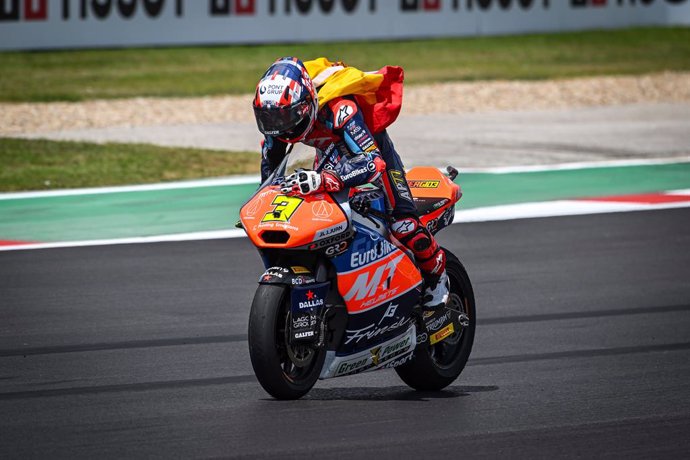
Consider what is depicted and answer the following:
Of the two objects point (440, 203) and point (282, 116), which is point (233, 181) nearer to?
point (440, 203)

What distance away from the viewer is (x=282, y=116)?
7152 mm

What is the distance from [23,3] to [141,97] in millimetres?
3348

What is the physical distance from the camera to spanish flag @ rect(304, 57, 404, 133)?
24.5 feet

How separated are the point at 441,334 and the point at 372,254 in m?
0.72

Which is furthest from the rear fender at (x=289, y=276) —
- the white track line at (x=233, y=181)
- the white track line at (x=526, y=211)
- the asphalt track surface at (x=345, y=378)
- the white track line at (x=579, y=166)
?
the white track line at (x=579, y=166)

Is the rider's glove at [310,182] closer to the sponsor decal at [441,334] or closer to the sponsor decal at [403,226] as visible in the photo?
the sponsor decal at [403,226]

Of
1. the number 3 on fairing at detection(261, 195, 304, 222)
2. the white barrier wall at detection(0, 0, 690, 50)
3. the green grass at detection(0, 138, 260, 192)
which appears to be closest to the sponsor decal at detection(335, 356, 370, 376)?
the number 3 on fairing at detection(261, 195, 304, 222)

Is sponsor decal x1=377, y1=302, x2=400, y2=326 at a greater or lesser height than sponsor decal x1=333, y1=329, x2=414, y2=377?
greater

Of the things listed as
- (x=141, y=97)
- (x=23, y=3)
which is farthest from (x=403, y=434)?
(x=23, y=3)

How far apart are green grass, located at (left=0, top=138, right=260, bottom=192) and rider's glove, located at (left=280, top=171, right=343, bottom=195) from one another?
8.73 meters

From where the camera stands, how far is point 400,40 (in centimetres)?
2878

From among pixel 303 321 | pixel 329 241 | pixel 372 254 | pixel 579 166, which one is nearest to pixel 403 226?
pixel 372 254

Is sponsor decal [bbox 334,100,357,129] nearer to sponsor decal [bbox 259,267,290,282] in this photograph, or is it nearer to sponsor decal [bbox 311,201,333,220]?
sponsor decal [bbox 311,201,333,220]

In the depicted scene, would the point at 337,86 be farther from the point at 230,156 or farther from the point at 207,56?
the point at 207,56
